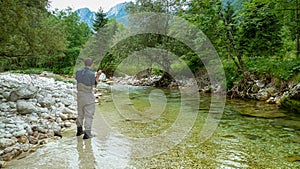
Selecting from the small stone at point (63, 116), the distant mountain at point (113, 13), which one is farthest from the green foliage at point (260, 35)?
the small stone at point (63, 116)

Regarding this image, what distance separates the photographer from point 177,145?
435cm

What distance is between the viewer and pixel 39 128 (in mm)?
4961

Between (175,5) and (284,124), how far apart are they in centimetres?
1417

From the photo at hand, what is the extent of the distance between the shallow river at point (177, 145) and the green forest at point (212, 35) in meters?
4.38

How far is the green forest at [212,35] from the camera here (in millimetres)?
8570

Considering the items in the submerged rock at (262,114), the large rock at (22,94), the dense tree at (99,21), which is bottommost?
the submerged rock at (262,114)

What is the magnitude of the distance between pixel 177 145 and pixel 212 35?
9551 millimetres

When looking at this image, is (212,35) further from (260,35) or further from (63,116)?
(63,116)

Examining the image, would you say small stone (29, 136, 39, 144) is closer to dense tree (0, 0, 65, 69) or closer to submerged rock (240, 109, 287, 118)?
dense tree (0, 0, 65, 69)

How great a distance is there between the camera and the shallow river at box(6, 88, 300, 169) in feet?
11.4

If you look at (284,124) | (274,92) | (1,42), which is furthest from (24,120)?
(274,92)

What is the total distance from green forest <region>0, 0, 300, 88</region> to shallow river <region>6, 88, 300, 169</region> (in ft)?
14.4

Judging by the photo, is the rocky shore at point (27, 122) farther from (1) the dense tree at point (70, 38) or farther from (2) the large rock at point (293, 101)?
(1) the dense tree at point (70, 38)

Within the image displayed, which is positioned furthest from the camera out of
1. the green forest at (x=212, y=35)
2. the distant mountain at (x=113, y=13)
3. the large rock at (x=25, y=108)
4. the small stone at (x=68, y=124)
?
the distant mountain at (x=113, y=13)
